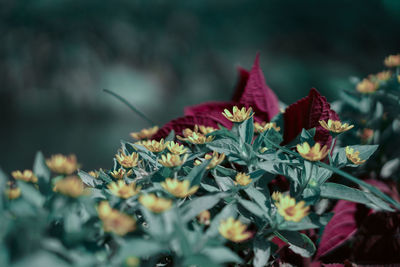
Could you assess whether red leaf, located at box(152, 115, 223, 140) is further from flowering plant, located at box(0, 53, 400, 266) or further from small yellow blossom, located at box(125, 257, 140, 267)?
small yellow blossom, located at box(125, 257, 140, 267)

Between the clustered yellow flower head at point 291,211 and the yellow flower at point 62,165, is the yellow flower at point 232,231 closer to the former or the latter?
the clustered yellow flower head at point 291,211

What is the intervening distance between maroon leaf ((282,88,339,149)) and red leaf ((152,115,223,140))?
0.12 metres

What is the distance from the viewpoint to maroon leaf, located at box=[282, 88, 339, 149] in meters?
0.49

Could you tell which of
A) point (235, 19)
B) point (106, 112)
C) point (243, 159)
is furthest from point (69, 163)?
point (235, 19)

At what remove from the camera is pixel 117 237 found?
0.99 ft

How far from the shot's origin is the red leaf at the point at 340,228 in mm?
524

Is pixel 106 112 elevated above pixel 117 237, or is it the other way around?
pixel 106 112

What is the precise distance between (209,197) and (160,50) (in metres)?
3.11

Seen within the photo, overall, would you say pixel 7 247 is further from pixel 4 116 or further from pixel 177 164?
pixel 4 116

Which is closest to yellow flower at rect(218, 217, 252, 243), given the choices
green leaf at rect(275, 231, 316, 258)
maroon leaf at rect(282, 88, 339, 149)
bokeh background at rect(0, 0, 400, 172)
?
green leaf at rect(275, 231, 316, 258)

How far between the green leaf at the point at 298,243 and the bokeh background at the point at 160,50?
2.22 meters

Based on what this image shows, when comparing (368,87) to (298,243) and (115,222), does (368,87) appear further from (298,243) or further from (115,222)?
(115,222)

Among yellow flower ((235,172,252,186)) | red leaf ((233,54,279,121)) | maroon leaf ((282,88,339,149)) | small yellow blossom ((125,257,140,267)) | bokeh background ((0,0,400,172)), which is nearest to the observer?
small yellow blossom ((125,257,140,267))

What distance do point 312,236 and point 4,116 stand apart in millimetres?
2780
